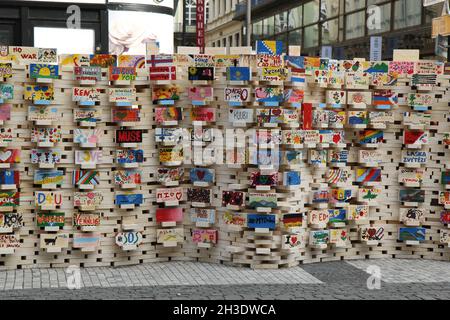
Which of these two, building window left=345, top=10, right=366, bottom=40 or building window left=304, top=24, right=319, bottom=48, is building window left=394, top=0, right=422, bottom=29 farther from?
building window left=304, top=24, right=319, bottom=48

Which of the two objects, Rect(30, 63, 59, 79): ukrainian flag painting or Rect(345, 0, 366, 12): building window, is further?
Rect(345, 0, 366, 12): building window

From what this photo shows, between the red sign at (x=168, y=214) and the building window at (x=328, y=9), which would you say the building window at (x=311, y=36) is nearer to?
the building window at (x=328, y=9)

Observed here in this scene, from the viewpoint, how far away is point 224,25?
6228cm

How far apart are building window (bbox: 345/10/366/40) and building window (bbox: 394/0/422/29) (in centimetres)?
313

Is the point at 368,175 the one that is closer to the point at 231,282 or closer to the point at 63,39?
the point at 231,282

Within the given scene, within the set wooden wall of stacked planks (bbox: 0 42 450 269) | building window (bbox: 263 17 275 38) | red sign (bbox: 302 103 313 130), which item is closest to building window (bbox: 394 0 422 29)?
wooden wall of stacked planks (bbox: 0 42 450 269)

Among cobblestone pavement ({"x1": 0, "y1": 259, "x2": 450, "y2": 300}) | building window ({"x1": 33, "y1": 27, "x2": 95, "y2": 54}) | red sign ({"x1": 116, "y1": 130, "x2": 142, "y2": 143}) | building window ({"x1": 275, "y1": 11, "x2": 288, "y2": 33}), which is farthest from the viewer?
building window ({"x1": 275, "y1": 11, "x2": 288, "y2": 33})

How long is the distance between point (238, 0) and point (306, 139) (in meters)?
51.7

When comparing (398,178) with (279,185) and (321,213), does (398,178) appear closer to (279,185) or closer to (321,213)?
(321,213)

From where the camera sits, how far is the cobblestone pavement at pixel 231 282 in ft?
24.5

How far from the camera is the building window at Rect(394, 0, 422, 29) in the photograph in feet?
80.4

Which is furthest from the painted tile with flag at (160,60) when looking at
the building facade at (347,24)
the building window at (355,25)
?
the building window at (355,25)

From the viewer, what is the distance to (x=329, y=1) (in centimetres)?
3309

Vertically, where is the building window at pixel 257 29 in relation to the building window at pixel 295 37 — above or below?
above
